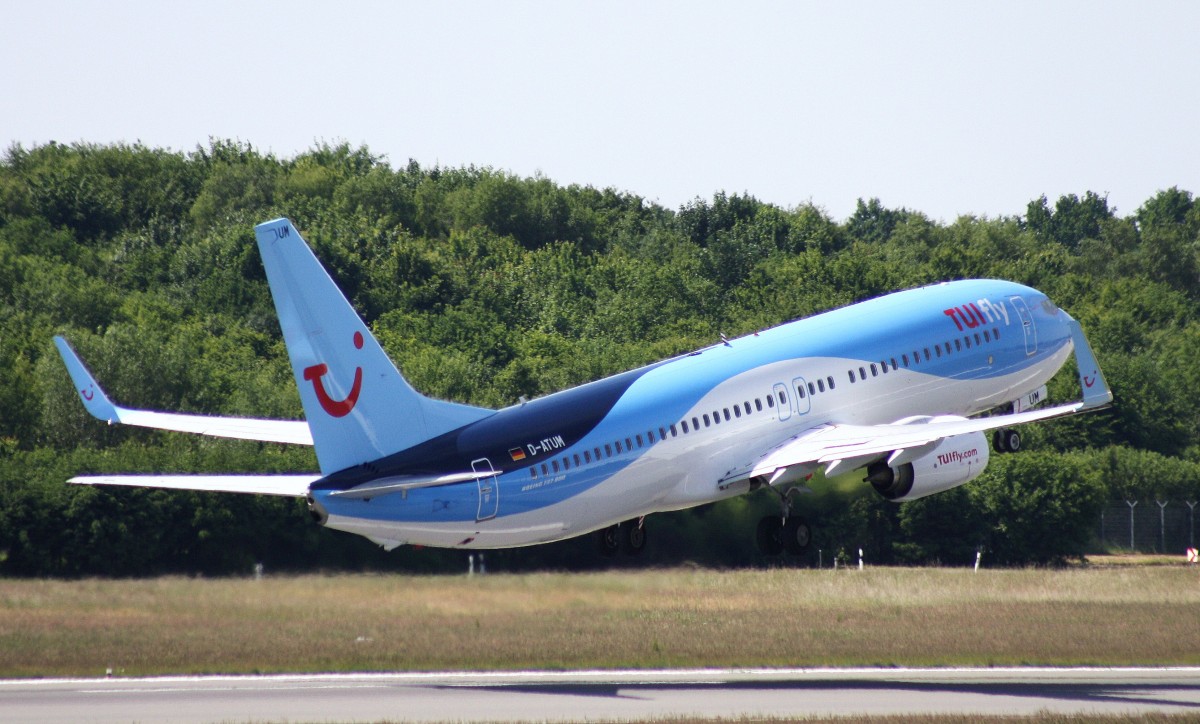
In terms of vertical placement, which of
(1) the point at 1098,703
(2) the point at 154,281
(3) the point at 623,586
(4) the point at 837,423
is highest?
(2) the point at 154,281

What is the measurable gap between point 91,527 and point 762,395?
18980mm

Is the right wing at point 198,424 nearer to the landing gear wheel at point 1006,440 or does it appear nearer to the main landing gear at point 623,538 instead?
the main landing gear at point 623,538

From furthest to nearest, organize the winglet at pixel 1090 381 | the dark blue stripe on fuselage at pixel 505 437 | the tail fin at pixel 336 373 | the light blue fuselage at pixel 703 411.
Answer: the winglet at pixel 1090 381 → the light blue fuselage at pixel 703 411 → the dark blue stripe on fuselage at pixel 505 437 → the tail fin at pixel 336 373

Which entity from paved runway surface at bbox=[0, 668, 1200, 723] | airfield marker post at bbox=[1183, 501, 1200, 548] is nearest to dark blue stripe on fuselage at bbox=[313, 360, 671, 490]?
paved runway surface at bbox=[0, 668, 1200, 723]

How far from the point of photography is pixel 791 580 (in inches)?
2468

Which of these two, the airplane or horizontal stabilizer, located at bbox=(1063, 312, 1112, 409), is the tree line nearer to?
the airplane

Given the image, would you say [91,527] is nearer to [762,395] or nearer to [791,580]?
[762,395]

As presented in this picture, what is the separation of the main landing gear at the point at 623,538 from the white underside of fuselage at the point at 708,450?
2.15 m

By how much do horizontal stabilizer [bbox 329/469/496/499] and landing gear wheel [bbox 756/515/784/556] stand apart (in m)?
11.0

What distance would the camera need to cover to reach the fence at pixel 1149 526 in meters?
86.6

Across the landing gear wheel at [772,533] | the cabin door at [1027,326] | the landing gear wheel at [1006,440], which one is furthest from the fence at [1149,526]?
the landing gear wheel at [772,533]

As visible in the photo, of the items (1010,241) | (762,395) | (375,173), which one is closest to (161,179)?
(375,173)

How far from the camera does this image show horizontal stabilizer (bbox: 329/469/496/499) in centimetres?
3984

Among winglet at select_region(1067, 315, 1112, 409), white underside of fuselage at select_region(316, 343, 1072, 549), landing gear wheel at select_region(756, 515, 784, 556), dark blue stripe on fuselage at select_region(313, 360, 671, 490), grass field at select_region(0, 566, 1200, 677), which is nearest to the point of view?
dark blue stripe on fuselage at select_region(313, 360, 671, 490)
